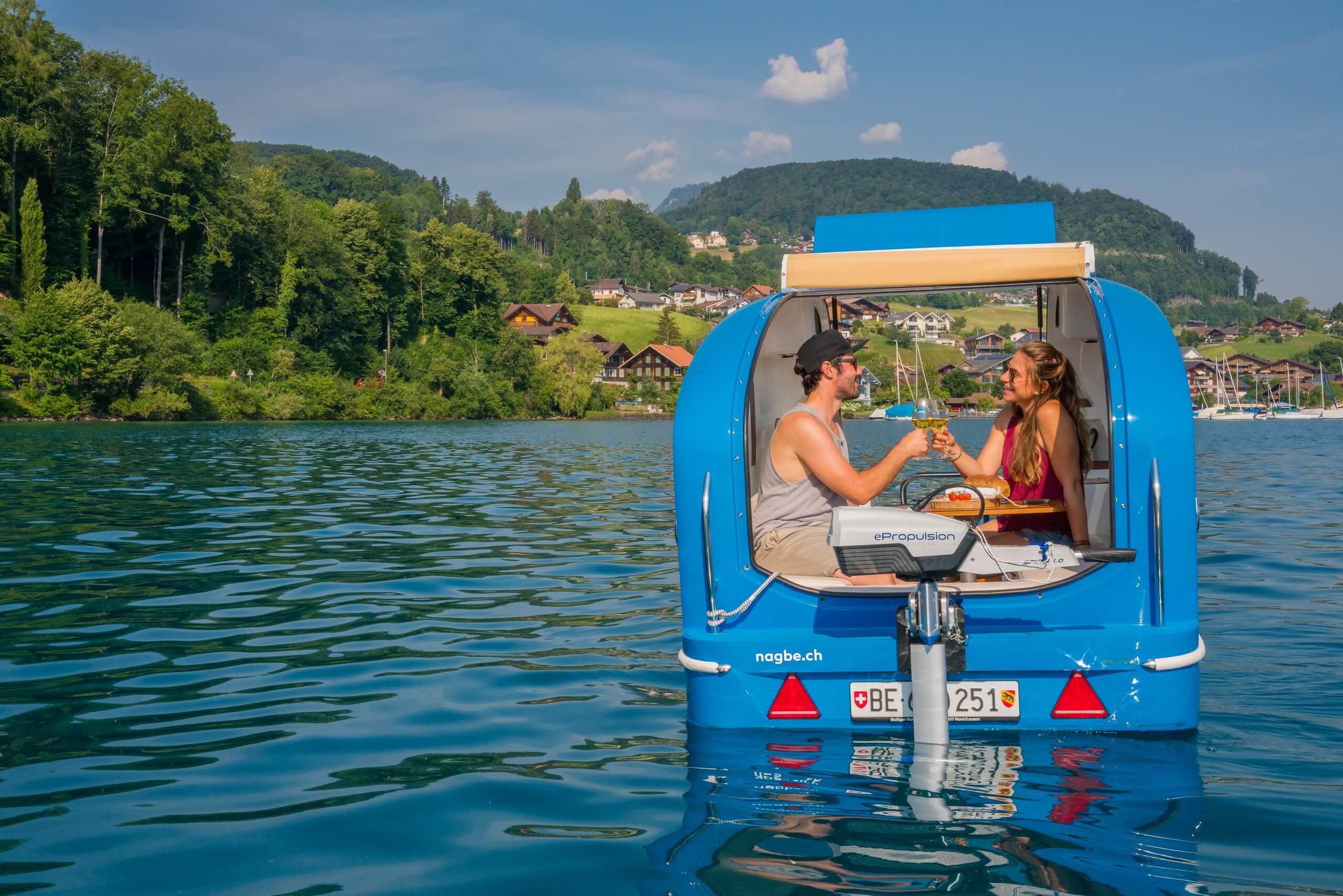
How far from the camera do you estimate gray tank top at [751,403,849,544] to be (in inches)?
233

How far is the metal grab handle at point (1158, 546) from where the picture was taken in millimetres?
4895

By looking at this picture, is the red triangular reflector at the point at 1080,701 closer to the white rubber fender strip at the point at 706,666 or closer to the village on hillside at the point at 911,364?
the white rubber fender strip at the point at 706,666

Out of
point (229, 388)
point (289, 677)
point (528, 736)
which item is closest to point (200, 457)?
point (289, 677)

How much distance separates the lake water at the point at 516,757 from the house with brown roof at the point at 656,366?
118 m

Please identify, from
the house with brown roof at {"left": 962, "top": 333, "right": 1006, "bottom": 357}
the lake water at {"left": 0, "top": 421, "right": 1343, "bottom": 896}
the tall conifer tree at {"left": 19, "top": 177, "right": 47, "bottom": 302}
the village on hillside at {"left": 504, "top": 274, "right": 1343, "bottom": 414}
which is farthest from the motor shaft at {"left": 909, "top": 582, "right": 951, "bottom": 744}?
the house with brown roof at {"left": 962, "top": 333, "right": 1006, "bottom": 357}

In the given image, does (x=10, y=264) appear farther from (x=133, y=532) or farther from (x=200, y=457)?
(x=133, y=532)

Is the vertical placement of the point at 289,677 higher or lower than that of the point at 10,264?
lower

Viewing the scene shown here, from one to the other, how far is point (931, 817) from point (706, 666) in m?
1.30

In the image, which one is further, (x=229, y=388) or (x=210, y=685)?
(x=229, y=388)

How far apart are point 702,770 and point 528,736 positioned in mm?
1144

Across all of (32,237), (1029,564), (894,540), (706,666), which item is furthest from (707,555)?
(32,237)

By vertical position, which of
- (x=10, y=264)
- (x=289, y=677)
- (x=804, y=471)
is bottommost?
(x=289, y=677)

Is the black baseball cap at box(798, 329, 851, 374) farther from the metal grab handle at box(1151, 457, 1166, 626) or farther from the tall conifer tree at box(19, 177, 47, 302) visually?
the tall conifer tree at box(19, 177, 47, 302)

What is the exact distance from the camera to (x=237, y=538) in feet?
42.4
